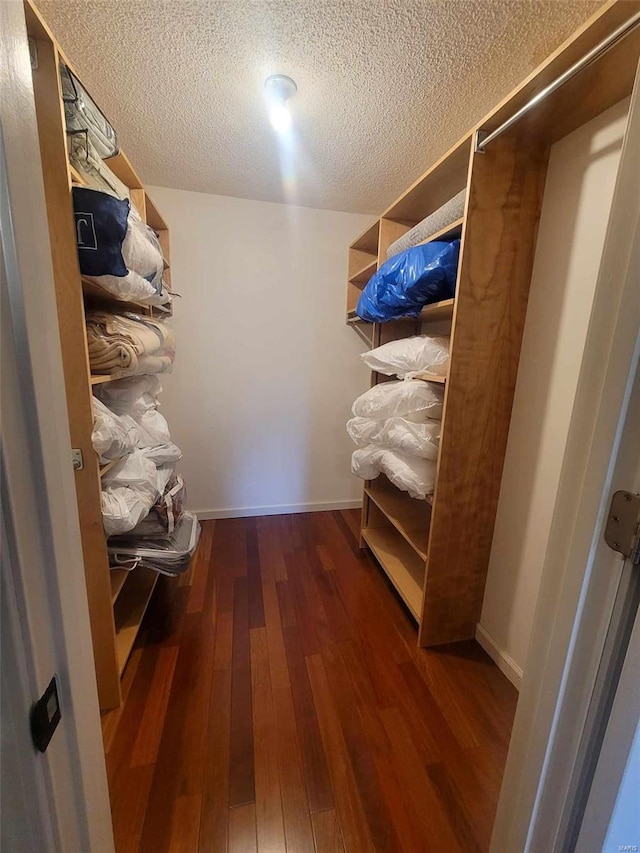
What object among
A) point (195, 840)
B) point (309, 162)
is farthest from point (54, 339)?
point (309, 162)

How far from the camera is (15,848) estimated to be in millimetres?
379

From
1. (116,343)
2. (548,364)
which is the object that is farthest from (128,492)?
(548,364)

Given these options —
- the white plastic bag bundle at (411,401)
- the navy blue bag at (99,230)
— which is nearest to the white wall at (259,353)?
the white plastic bag bundle at (411,401)

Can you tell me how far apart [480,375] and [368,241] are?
1.53 meters

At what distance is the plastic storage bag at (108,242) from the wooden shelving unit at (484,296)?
3.88 feet

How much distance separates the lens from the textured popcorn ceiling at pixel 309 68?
1060 millimetres

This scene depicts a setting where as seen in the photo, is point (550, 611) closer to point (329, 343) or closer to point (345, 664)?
point (345, 664)

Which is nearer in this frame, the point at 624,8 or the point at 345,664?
the point at 624,8

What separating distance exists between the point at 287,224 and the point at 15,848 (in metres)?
2.85

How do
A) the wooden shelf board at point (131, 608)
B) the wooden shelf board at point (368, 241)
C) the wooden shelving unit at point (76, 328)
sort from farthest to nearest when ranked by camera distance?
the wooden shelf board at point (368, 241) → the wooden shelf board at point (131, 608) → the wooden shelving unit at point (76, 328)

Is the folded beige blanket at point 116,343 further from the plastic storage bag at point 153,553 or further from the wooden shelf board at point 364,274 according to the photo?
the wooden shelf board at point 364,274

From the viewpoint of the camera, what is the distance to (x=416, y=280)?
1438 millimetres

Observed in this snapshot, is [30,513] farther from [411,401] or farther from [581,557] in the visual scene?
[411,401]

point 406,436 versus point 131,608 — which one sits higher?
point 406,436
